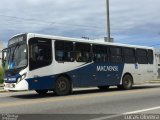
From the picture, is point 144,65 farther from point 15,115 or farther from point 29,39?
point 15,115

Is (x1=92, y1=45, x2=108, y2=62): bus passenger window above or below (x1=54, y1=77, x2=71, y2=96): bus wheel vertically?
above

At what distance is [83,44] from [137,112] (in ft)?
28.8

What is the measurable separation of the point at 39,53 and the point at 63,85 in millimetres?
2202

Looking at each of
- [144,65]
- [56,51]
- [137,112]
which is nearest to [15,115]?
[137,112]

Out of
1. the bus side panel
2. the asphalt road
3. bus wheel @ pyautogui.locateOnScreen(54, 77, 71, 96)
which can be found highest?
the bus side panel

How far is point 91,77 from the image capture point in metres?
21.6

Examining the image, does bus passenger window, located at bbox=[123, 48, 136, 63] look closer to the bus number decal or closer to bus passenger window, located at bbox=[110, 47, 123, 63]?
bus passenger window, located at bbox=[110, 47, 123, 63]

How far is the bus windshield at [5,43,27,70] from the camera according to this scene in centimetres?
1831

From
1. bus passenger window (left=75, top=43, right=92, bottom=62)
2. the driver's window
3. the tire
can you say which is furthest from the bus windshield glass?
the tire

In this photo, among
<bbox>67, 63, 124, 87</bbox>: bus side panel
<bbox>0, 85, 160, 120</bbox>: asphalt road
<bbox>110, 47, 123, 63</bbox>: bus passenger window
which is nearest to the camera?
<bbox>0, 85, 160, 120</bbox>: asphalt road

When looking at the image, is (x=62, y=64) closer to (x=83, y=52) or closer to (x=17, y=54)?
(x=83, y=52)

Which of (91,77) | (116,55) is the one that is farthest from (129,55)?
(91,77)

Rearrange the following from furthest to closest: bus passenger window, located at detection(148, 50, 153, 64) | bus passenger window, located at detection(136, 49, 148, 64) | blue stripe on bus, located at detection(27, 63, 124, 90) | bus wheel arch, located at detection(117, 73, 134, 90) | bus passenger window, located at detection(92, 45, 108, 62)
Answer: bus passenger window, located at detection(148, 50, 153, 64)
bus passenger window, located at detection(136, 49, 148, 64)
bus wheel arch, located at detection(117, 73, 134, 90)
bus passenger window, located at detection(92, 45, 108, 62)
blue stripe on bus, located at detection(27, 63, 124, 90)

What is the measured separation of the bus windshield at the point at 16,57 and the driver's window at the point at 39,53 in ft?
1.06
